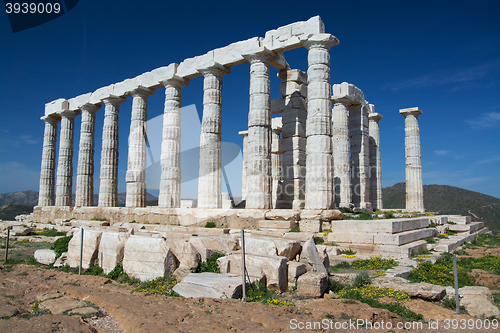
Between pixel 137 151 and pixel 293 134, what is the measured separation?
32.0 ft

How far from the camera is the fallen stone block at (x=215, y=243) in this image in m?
9.04

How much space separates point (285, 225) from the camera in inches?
564

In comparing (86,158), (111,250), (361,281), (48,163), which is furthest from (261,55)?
(48,163)

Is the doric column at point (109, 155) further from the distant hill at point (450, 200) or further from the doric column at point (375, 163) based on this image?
the distant hill at point (450, 200)

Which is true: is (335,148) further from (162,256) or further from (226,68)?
(162,256)

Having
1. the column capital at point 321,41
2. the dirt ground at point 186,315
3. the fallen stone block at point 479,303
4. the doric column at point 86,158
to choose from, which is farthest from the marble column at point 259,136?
the doric column at point 86,158

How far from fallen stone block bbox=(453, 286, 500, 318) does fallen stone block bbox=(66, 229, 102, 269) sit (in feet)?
30.0

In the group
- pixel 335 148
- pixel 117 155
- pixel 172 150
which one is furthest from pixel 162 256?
pixel 117 155

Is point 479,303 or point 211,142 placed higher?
point 211,142

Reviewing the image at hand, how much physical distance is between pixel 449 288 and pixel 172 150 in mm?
15615

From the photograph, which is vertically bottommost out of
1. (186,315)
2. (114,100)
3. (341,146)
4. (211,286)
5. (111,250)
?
(186,315)

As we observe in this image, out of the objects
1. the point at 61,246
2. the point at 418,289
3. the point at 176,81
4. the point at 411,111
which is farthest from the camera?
the point at 411,111

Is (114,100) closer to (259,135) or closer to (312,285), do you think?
(259,135)

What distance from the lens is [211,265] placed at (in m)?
8.35
